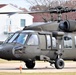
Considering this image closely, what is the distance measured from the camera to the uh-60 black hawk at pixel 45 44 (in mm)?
26703

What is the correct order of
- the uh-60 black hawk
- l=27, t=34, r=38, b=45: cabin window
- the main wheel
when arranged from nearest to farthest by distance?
the uh-60 black hawk < l=27, t=34, r=38, b=45: cabin window < the main wheel

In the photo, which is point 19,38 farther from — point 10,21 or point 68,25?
point 10,21

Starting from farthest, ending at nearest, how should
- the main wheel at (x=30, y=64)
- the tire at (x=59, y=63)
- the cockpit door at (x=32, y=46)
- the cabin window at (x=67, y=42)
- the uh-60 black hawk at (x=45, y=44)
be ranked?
1. the main wheel at (x=30, y=64)
2. the cabin window at (x=67, y=42)
3. the tire at (x=59, y=63)
4. the cockpit door at (x=32, y=46)
5. the uh-60 black hawk at (x=45, y=44)

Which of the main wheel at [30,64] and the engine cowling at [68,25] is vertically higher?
the engine cowling at [68,25]

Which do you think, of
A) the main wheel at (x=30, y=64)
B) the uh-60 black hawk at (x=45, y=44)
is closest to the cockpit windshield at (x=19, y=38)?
the uh-60 black hawk at (x=45, y=44)

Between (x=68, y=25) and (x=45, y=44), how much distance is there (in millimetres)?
1786

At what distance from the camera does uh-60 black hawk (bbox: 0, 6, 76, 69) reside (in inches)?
1051

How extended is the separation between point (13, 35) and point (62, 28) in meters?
2.89

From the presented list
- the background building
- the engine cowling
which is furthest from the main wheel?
the background building

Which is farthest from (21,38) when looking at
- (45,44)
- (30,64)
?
(30,64)

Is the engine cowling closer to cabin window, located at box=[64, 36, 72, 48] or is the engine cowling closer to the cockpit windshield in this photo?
cabin window, located at box=[64, 36, 72, 48]

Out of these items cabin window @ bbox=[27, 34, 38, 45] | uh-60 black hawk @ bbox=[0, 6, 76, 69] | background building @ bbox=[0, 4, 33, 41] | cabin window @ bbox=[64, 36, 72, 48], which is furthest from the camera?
background building @ bbox=[0, 4, 33, 41]

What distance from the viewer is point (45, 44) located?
2745 cm

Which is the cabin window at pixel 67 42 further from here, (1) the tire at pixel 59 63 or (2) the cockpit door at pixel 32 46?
(2) the cockpit door at pixel 32 46
